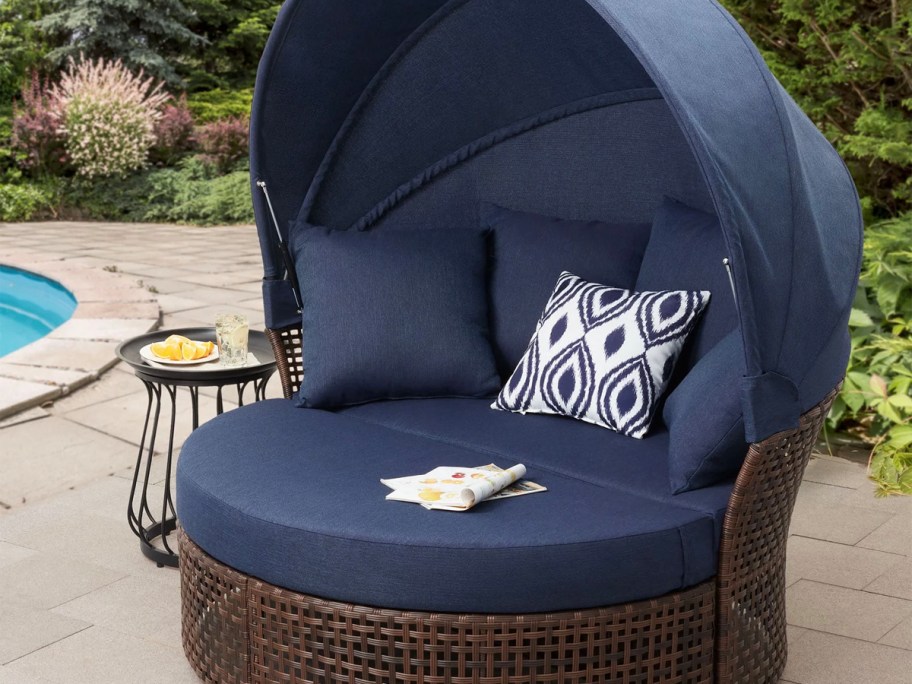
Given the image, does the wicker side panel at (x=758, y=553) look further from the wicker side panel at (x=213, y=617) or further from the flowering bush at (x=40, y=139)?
the flowering bush at (x=40, y=139)

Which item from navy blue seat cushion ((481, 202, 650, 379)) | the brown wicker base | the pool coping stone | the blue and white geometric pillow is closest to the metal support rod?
navy blue seat cushion ((481, 202, 650, 379))

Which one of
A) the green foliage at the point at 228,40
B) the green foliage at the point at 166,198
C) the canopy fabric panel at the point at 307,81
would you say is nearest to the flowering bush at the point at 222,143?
the green foliage at the point at 166,198

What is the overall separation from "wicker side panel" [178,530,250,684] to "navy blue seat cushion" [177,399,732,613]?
38 mm

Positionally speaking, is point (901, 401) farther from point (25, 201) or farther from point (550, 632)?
point (25, 201)

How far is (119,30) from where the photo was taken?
1275 centimetres

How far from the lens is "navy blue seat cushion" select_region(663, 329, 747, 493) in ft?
6.29

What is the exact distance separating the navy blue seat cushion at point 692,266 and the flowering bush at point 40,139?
9009 mm

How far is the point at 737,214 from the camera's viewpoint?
170cm

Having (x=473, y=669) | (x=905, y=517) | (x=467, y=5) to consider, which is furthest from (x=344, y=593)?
(x=905, y=517)

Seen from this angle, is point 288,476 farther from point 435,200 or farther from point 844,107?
point 844,107

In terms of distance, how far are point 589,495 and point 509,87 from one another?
136cm

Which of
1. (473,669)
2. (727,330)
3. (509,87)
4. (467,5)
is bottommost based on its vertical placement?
(473,669)

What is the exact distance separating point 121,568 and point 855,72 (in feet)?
10.6

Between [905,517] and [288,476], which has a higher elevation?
[288,476]
